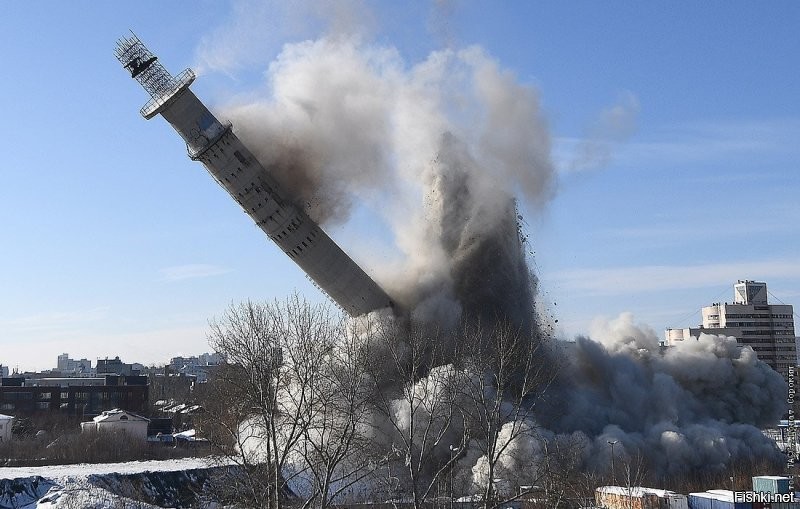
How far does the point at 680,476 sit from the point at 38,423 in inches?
2529

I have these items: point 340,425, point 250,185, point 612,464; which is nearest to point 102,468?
point 250,185

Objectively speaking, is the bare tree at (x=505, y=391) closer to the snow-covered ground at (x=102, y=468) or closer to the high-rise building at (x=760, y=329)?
the snow-covered ground at (x=102, y=468)

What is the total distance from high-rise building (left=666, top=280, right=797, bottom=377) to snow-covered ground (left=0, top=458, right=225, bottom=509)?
91674mm

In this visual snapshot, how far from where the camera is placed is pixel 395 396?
156 ft

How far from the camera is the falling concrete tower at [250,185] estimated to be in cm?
4141

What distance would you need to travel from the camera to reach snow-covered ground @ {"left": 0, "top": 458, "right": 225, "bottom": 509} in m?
39.9

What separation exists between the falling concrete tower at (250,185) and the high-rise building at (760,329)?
85.3m

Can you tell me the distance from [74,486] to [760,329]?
108 meters

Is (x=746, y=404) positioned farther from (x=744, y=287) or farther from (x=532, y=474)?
(x=744, y=287)

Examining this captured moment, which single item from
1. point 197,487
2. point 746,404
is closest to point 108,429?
point 197,487

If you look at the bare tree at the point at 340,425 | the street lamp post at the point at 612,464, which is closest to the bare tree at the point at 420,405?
the bare tree at the point at 340,425

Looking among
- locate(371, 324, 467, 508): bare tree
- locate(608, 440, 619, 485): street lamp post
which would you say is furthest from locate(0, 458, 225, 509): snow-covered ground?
locate(608, 440, 619, 485): street lamp post

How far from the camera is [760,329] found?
417ft

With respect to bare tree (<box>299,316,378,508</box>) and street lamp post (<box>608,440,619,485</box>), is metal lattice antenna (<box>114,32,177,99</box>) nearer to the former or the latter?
bare tree (<box>299,316,378,508</box>)
